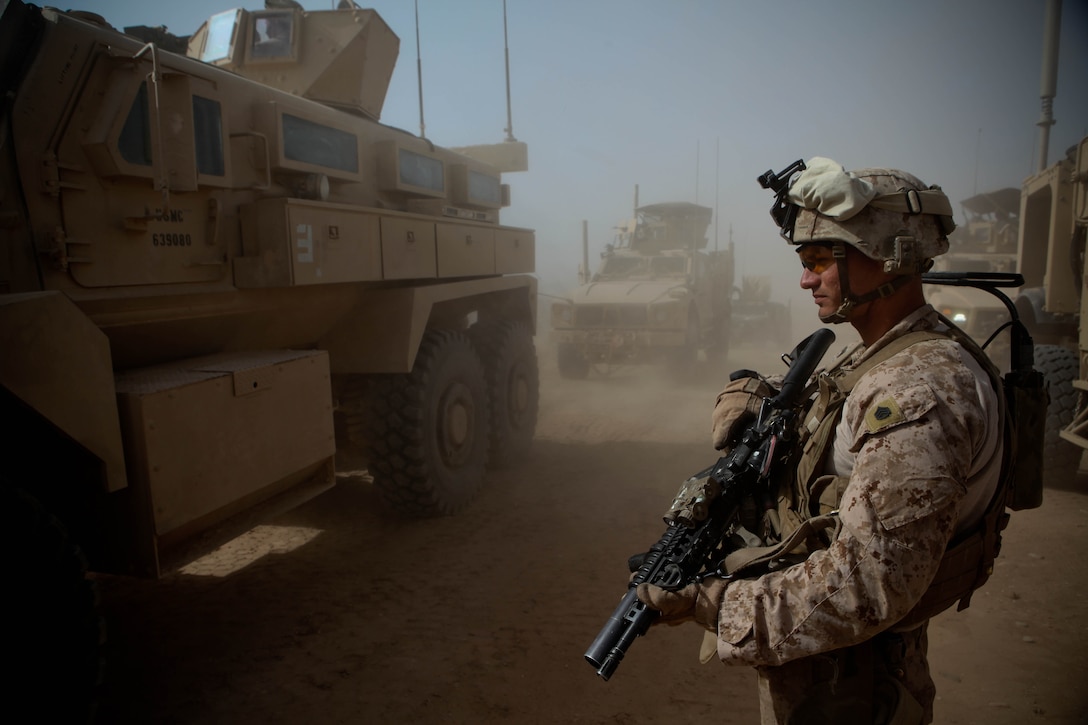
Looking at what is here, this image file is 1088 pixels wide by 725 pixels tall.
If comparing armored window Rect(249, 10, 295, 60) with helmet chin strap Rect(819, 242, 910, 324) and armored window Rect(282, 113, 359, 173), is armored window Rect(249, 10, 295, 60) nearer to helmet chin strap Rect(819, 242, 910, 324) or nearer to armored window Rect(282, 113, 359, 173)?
armored window Rect(282, 113, 359, 173)

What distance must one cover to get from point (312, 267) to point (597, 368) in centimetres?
843

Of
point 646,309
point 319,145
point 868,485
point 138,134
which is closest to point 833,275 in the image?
point 868,485

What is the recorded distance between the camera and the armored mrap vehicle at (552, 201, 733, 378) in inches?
387

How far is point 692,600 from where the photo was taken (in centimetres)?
142

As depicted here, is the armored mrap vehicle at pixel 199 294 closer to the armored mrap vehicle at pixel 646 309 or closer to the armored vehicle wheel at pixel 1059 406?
the armored vehicle wheel at pixel 1059 406

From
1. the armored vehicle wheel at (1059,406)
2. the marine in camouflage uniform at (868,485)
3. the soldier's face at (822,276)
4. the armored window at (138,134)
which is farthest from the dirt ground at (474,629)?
the armored window at (138,134)

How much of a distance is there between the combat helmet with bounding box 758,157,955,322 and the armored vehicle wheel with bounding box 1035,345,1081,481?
14.2 feet

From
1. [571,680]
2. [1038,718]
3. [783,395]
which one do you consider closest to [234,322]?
[571,680]

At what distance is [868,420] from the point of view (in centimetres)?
134

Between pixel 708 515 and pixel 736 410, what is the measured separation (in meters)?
0.38

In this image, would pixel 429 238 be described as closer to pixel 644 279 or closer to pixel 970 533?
pixel 970 533

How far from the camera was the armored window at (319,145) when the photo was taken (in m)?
3.61

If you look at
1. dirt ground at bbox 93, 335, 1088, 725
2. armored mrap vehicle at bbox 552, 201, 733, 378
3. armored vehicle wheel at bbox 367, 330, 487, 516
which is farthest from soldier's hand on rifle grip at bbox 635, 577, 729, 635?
armored mrap vehicle at bbox 552, 201, 733, 378

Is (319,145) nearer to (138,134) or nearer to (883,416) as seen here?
(138,134)
